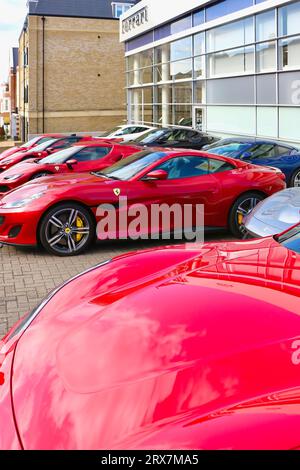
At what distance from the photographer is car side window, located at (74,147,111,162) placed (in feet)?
38.5

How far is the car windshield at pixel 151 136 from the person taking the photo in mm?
16906

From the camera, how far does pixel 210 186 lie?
7.61 m

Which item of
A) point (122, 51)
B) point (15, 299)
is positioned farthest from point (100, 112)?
point (15, 299)

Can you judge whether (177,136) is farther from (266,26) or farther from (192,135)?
(266,26)

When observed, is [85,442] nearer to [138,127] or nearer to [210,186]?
[210,186]

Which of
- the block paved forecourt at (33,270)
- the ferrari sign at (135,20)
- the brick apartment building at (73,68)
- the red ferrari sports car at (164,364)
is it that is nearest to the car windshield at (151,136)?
the block paved forecourt at (33,270)

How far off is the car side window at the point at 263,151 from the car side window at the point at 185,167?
4.71 m

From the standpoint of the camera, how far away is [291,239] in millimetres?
3199

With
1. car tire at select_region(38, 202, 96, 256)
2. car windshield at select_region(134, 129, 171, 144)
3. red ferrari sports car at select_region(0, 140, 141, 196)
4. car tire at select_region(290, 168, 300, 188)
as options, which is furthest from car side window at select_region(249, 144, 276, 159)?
car tire at select_region(38, 202, 96, 256)

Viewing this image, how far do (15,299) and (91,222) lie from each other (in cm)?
203

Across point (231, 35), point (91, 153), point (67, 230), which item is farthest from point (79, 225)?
point (231, 35)

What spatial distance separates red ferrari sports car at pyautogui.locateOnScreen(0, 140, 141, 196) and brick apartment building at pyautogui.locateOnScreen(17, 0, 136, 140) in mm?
27179

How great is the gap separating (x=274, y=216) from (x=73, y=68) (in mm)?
35440

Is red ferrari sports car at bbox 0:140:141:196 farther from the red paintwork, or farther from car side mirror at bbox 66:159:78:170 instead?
the red paintwork
